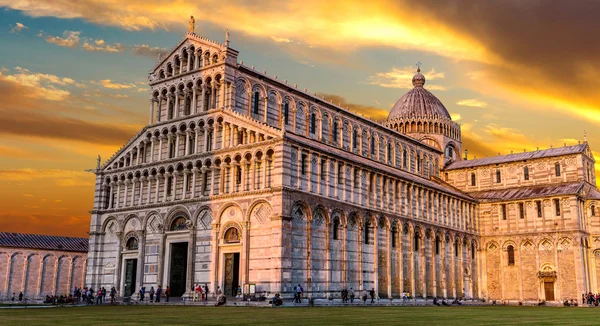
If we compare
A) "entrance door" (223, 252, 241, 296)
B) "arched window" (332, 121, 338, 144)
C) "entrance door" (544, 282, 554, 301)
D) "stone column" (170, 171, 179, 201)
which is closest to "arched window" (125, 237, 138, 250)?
"stone column" (170, 171, 179, 201)

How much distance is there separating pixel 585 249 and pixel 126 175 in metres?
46.7

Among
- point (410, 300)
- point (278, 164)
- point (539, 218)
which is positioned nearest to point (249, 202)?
point (278, 164)

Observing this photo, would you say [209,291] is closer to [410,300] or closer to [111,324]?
[410,300]

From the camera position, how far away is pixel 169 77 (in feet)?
169

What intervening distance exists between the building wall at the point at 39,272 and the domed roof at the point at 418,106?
44129 millimetres

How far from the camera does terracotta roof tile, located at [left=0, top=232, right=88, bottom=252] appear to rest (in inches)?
2302

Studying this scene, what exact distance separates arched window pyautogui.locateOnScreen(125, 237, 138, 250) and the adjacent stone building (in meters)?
14.5

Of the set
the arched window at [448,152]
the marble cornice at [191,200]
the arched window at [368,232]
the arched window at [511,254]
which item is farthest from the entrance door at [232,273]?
the arched window at [448,152]

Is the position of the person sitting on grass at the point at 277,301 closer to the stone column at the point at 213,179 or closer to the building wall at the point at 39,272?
the stone column at the point at 213,179

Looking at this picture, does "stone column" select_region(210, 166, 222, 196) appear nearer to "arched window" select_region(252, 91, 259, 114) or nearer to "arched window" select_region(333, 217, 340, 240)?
"arched window" select_region(252, 91, 259, 114)

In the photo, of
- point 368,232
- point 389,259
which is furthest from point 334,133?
point 389,259

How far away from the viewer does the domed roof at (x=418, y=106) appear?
80.8 m

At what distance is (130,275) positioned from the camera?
165 ft

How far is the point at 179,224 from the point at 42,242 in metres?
21.8
